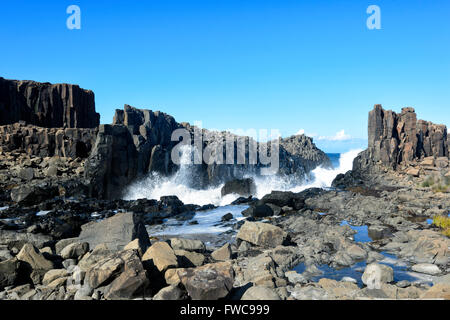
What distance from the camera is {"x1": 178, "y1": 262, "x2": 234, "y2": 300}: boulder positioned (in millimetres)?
5527

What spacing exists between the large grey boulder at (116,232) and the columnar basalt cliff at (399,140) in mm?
43110

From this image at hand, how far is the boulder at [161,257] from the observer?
22.5 ft

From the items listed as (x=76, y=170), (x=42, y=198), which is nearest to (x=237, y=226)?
(x=42, y=198)

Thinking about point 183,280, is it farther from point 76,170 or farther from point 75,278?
point 76,170

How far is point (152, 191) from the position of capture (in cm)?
3541

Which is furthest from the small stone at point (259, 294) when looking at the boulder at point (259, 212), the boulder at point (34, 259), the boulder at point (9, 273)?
the boulder at point (259, 212)

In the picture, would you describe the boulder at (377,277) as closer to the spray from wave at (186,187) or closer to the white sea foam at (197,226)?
the white sea foam at (197,226)

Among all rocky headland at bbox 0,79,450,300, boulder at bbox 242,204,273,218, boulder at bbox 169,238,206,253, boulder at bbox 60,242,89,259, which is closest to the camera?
rocky headland at bbox 0,79,450,300

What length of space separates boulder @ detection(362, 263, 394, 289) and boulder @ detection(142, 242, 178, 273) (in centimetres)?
472

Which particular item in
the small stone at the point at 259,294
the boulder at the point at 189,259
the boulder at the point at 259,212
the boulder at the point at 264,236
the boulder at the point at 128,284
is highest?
the boulder at the point at 128,284

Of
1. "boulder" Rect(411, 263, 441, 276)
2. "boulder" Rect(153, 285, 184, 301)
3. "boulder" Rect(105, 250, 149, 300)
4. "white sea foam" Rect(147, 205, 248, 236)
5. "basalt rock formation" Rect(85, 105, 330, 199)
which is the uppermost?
"basalt rock formation" Rect(85, 105, 330, 199)

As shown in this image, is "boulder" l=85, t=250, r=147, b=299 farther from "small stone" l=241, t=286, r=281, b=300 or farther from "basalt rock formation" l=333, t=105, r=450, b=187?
"basalt rock formation" l=333, t=105, r=450, b=187

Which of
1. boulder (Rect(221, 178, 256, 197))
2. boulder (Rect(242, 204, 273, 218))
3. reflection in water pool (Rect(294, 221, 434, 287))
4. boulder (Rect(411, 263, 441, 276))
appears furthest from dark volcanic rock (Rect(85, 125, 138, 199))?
boulder (Rect(411, 263, 441, 276))

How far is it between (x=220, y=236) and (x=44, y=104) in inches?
2796
